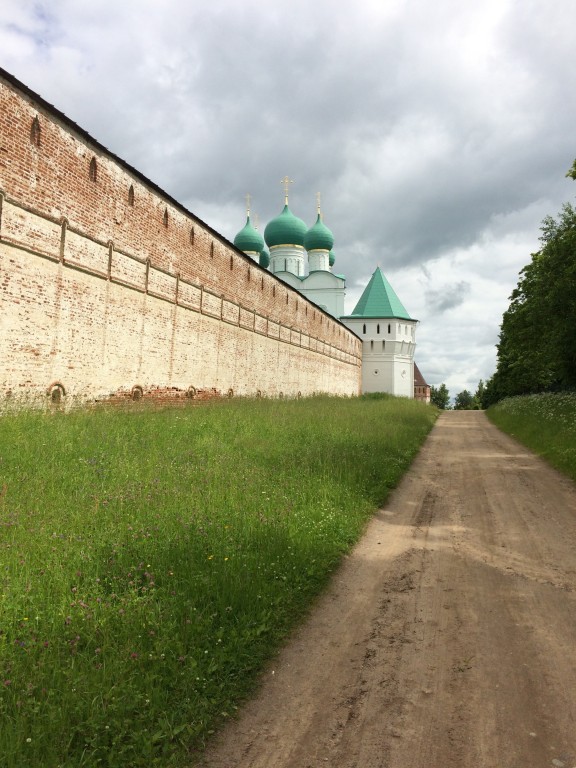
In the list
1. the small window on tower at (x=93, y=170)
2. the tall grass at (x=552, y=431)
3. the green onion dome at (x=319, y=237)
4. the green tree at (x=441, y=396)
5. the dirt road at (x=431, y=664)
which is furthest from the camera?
the green tree at (x=441, y=396)

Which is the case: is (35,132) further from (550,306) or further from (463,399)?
(463,399)

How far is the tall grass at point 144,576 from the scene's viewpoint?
2.51 metres

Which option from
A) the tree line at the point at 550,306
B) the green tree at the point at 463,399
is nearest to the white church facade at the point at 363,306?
the tree line at the point at 550,306

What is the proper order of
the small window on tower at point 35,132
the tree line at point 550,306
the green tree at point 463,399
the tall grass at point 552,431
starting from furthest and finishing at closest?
the green tree at point 463,399
the tree line at point 550,306
the tall grass at point 552,431
the small window on tower at point 35,132

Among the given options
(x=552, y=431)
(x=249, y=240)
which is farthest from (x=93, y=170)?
(x=249, y=240)

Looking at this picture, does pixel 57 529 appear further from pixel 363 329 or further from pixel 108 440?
pixel 363 329

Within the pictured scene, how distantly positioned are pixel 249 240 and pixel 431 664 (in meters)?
45.1

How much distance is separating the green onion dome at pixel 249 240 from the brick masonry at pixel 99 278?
2621 centimetres

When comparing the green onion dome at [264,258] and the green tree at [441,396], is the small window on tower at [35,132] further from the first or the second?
the green tree at [441,396]

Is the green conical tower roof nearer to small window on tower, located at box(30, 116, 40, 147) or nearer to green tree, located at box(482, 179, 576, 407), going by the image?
green tree, located at box(482, 179, 576, 407)

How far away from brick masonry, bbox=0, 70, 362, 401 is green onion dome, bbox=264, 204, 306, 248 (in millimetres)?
26721

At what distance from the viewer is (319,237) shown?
1893 inches

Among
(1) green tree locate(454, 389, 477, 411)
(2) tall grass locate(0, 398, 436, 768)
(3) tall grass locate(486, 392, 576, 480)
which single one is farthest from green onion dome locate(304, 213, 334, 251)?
(1) green tree locate(454, 389, 477, 411)

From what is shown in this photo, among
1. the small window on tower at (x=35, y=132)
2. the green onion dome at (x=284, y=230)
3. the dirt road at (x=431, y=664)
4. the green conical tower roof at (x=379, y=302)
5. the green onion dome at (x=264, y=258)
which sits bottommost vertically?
the dirt road at (x=431, y=664)
